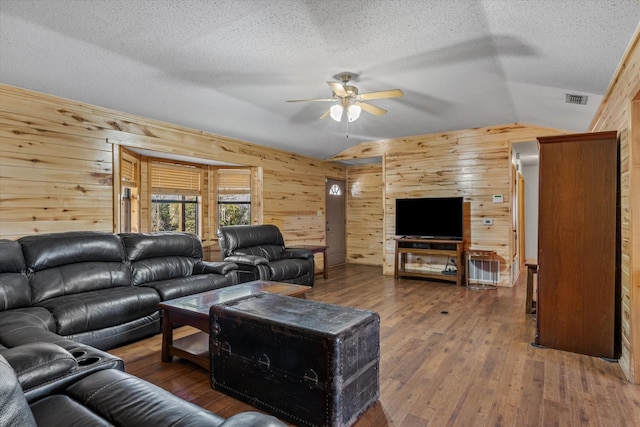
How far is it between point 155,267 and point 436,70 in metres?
3.71

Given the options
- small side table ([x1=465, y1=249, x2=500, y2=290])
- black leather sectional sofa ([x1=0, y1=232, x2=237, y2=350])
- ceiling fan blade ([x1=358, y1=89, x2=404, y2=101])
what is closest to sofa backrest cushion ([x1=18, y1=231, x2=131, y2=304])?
black leather sectional sofa ([x1=0, y1=232, x2=237, y2=350])

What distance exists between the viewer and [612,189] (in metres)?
2.91

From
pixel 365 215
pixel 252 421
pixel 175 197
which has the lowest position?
pixel 252 421

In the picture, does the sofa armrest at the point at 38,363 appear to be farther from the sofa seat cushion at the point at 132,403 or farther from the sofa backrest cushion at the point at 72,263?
the sofa backrest cushion at the point at 72,263

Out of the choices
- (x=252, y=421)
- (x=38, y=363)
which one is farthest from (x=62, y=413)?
(x=252, y=421)

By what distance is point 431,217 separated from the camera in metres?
6.12

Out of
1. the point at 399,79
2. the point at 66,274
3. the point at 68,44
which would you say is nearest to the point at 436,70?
the point at 399,79

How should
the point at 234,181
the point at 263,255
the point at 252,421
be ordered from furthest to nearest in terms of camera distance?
1. the point at 234,181
2. the point at 263,255
3. the point at 252,421

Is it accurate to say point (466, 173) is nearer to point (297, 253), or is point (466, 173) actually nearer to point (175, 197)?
point (297, 253)

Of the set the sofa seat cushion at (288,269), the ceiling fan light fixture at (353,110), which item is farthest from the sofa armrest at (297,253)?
the ceiling fan light fixture at (353,110)

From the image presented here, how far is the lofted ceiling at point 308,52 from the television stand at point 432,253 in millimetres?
2330

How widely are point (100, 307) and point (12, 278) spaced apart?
2.42 ft

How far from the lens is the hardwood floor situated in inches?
82.7

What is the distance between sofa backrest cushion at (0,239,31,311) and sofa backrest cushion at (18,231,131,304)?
2.4 inches
